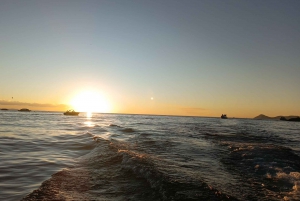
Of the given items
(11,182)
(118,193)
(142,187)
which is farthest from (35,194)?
(142,187)

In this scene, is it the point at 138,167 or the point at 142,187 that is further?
the point at 138,167

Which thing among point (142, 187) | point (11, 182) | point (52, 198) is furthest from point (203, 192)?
point (11, 182)

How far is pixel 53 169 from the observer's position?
29.8 feet

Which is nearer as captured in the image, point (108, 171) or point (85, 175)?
point (85, 175)

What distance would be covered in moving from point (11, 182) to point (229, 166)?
9.96 metres

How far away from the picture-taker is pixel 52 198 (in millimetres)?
5633

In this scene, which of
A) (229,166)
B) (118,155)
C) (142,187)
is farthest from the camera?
(118,155)

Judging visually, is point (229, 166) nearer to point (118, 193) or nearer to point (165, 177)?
point (165, 177)

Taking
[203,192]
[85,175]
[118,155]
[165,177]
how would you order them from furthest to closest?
1. [118,155]
2. [85,175]
3. [165,177]
4. [203,192]

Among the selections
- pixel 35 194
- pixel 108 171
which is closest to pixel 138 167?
pixel 108 171

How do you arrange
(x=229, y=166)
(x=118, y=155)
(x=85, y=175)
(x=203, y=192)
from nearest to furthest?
(x=203, y=192)
(x=85, y=175)
(x=229, y=166)
(x=118, y=155)

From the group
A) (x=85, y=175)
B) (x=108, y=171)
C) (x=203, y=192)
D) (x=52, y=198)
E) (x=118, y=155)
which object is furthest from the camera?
(x=118, y=155)

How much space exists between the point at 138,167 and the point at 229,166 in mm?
5086

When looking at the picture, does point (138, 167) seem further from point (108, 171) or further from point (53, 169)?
point (53, 169)
